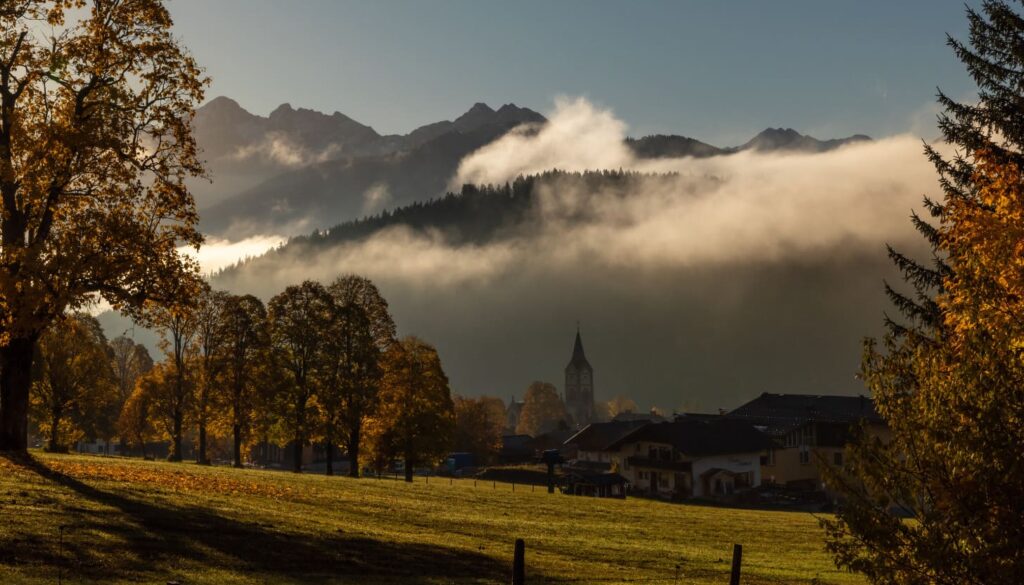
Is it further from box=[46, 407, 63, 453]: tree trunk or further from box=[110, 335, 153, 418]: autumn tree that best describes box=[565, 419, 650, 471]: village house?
box=[110, 335, 153, 418]: autumn tree

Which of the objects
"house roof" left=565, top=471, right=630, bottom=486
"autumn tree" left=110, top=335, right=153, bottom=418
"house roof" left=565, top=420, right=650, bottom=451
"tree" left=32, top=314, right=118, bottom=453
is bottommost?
"house roof" left=565, top=471, right=630, bottom=486

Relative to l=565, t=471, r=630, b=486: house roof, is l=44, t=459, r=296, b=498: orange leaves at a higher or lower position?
higher

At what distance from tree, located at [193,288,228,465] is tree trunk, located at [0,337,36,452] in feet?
132

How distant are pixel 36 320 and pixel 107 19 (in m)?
12.2

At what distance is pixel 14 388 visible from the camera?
34.1 metres

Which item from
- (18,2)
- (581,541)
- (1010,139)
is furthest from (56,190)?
(1010,139)

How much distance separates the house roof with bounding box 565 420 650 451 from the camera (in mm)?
156750

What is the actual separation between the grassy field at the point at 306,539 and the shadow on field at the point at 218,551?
0.06 metres

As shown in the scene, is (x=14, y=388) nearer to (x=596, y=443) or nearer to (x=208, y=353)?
(x=208, y=353)

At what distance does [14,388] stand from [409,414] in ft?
→ 146

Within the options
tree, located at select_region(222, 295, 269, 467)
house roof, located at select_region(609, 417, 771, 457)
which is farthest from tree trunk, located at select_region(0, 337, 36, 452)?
house roof, located at select_region(609, 417, 771, 457)

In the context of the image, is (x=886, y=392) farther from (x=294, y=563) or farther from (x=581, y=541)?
(x=581, y=541)

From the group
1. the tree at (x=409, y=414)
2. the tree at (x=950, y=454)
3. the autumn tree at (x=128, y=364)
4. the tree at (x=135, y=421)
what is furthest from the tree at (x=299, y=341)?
the autumn tree at (x=128, y=364)

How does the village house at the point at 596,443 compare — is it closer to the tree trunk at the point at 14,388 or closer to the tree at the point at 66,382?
the tree at the point at 66,382
